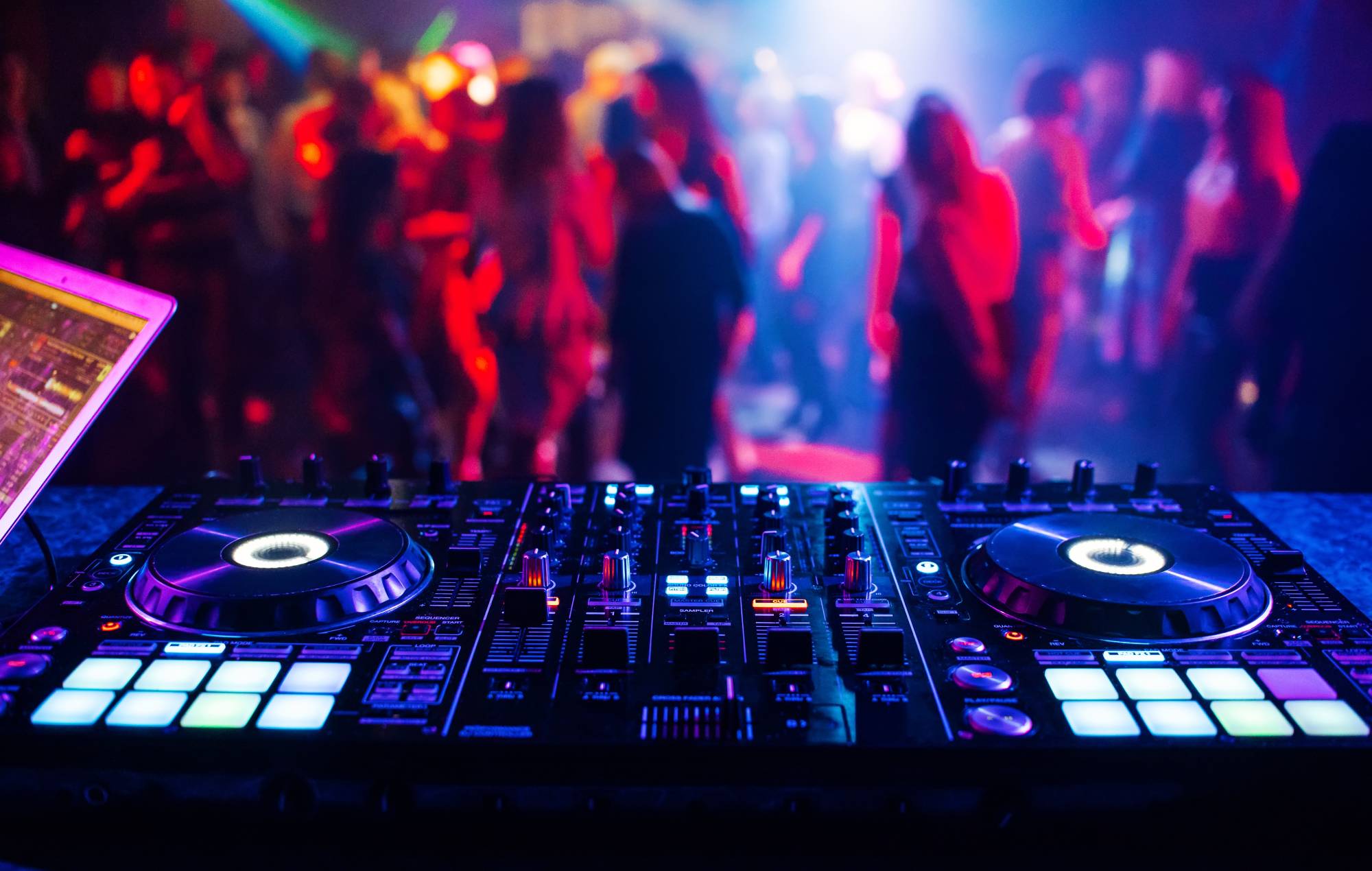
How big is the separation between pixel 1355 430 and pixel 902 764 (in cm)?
388

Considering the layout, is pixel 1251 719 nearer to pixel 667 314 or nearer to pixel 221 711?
pixel 221 711

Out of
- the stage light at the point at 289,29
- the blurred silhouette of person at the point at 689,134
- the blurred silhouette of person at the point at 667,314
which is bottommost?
the blurred silhouette of person at the point at 667,314

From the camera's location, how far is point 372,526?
4.46 feet

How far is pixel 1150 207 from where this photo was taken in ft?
12.8

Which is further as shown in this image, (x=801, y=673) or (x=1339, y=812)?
(x=801, y=673)

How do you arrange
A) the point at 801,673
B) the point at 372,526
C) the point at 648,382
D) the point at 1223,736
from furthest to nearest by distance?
the point at 648,382 → the point at 372,526 → the point at 801,673 → the point at 1223,736

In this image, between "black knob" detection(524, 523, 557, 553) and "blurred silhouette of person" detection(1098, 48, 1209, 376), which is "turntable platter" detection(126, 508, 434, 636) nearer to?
"black knob" detection(524, 523, 557, 553)

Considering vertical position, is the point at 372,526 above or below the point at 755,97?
below

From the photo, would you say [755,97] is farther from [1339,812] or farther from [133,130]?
[1339,812]

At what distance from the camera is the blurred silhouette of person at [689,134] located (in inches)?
150

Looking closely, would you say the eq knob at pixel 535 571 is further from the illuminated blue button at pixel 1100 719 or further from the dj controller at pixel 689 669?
the illuminated blue button at pixel 1100 719

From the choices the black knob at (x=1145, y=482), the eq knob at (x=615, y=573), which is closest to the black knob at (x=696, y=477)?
the eq knob at (x=615, y=573)

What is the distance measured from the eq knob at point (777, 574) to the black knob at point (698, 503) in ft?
0.79

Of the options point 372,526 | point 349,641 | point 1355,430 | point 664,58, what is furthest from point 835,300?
point 349,641
